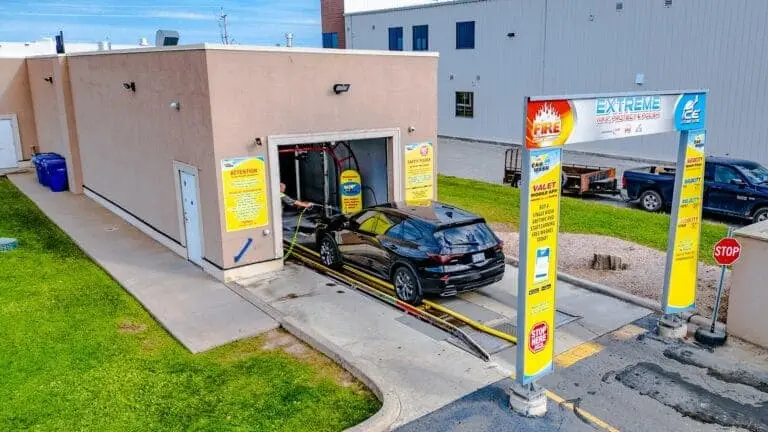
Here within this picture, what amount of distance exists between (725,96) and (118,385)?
87.9 ft

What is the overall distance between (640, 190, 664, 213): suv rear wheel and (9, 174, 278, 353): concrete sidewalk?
1397 centimetres

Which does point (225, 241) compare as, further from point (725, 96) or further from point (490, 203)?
point (725, 96)

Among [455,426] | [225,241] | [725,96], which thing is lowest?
[455,426]

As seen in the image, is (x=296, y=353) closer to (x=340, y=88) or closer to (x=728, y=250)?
(x=340, y=88)

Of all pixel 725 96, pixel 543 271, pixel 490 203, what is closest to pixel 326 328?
pixel 543 271

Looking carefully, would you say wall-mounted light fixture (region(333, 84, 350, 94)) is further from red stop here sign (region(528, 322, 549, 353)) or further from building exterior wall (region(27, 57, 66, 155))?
building exterior wall (region(27, 57, 66, 155))

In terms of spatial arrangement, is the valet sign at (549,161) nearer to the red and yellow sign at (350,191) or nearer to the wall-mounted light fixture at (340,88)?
the wall-mounted light fixture at (340,88)

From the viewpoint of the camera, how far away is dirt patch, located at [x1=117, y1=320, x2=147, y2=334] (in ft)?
32.5

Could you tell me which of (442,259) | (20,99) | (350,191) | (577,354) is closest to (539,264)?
(577,354)

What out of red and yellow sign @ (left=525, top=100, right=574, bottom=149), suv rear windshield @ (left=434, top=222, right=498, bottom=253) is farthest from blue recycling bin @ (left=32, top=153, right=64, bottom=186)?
red and yellow sign @ (left=525, top=100, right=574, bottom=149)

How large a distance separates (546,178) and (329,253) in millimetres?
6860

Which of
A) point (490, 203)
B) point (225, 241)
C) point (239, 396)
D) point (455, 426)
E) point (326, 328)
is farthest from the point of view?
point (490, 203)

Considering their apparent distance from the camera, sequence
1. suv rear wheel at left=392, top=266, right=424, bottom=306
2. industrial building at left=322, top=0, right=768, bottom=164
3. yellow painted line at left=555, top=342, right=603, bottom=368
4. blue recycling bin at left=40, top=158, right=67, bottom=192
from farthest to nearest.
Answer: industrial building at left=322, top=0, right=768, bottom=164, blue recycling bin at left=40, top=158, right=67, bottom=192, suv rear wheel at left=392, top=266, right=424, bottom=306, yellow painted line at left=555, top=342, right=603, bottom=368

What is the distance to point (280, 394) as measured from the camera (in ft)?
25.7
